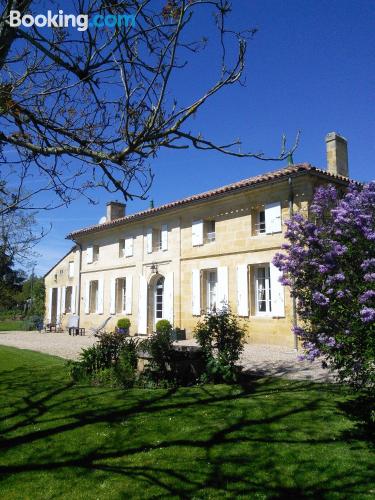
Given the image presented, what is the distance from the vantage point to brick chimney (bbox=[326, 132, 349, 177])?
1562 cm

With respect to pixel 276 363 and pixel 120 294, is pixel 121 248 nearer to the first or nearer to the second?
pixel 120 294

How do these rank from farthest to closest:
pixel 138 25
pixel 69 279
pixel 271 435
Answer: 1. pixel 69 279
2. pixel 271 435
3. pixel 138 25

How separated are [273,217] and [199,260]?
12.5 feet

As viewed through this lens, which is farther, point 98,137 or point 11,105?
point 98,137

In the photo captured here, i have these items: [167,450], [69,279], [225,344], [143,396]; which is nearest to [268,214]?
[225,344]

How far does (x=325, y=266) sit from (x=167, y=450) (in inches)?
98.7

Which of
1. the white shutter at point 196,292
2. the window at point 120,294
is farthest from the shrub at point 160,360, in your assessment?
the window at point 120,294

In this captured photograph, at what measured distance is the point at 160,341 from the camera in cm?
805

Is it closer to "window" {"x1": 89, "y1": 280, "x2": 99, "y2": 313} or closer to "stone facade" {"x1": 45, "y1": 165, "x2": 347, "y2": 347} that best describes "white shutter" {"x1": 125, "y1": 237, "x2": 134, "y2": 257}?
"stone facade" {"x1": 45, "y1": 165, "x2": 347, "y2": 347}

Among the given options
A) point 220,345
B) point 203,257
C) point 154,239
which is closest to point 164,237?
point 154,239

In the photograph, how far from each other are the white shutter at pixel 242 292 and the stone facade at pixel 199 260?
3 centimetres

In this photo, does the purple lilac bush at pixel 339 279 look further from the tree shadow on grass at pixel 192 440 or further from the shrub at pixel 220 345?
the shrub at pixel 220 345

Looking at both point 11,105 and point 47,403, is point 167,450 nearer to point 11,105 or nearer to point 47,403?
point 47,403

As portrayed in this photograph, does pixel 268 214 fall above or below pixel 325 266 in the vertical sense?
above
